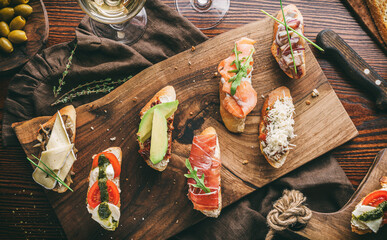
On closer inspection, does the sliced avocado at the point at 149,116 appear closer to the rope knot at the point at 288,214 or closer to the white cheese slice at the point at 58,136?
the white cheese slice at the point at 58,136

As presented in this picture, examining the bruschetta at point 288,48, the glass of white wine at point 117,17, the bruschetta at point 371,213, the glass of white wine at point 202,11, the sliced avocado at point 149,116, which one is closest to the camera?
the glass of white wine at point 117,17

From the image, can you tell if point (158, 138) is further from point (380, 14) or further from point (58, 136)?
point (380, 14)

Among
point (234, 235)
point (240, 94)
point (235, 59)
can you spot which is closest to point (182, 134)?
point (240, 94)

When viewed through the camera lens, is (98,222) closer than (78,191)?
Yes

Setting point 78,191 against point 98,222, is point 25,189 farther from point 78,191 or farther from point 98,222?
point 98,222

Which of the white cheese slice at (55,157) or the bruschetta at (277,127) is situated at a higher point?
the bruschetta at (277,127)

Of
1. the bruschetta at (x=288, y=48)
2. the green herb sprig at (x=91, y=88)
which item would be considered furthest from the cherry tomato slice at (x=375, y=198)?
the green herb sprig at (x=91, y=88)
